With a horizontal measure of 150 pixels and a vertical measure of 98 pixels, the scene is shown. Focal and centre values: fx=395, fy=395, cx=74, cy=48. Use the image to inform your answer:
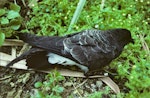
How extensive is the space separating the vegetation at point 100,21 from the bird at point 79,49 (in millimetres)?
182

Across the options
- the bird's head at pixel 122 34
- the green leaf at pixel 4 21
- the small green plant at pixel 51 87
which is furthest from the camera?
the green leaf at pixel 4 21

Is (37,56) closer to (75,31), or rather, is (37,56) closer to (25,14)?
(75,31)

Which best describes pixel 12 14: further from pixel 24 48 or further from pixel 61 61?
pixel 61 61

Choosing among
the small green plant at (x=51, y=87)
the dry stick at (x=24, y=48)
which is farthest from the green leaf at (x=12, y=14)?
the small green plant at (x=51, y=87)

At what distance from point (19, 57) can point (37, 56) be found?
152mm

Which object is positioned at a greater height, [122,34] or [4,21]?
[4,21]

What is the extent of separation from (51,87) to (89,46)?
459 mm

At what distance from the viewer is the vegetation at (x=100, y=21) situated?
3.47 m

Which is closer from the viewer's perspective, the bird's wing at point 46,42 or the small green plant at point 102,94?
the small green plant at point 102,94

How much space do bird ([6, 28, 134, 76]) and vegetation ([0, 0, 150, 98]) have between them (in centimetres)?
18

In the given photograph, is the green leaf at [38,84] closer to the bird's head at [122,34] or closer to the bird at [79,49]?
the bird at [79,49]

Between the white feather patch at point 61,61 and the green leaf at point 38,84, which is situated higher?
the white feather patch at point 61,61

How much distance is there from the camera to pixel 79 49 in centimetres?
323

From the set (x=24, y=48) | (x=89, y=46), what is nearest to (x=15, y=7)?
(x=24, y=48)
